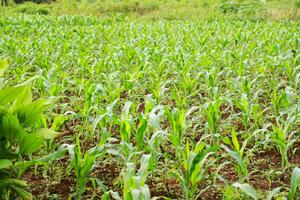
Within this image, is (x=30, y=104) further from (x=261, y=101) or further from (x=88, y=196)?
(x=261, y=101)

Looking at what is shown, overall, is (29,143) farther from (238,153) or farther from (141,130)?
(238,153)

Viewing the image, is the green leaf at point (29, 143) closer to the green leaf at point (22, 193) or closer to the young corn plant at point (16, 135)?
the young corn plant at point (16, 135)

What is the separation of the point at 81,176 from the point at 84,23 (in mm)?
12550

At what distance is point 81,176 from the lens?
2500 mm

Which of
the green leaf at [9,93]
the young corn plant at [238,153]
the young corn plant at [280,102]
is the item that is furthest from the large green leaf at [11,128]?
the young corn plant at [280,102]

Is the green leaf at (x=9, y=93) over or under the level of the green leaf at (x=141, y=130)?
over

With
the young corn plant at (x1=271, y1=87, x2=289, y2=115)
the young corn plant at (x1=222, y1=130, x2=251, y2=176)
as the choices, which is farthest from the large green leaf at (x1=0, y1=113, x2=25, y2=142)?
the young corn plant at (x1=271, y1=87, x2=289, y2=115)

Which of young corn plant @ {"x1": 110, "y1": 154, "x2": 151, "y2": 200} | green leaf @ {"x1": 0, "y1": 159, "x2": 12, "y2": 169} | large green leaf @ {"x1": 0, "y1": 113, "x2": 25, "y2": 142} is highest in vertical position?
large green leaf @ {"x1": 0, "y1": 113, "x2": 25, "y2": 142}

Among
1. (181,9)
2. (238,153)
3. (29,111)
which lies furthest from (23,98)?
(181,9)

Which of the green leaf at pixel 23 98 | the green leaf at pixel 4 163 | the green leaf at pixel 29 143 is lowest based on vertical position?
the green leaf at pixel 4 163

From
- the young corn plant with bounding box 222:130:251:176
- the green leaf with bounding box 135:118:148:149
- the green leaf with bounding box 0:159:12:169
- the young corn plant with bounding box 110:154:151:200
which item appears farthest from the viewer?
the green leaf with bounding box 135:118:148:149

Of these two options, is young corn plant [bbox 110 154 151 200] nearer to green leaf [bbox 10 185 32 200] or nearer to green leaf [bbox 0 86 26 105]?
green leaf [bbox 10 185 32 200]

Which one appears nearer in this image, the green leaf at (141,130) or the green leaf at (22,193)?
the green leaf at (22,193)

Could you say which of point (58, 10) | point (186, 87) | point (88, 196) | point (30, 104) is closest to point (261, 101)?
point (186, 87)
